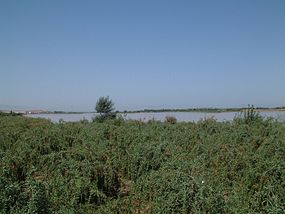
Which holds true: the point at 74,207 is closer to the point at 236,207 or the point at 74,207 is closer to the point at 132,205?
the point at 132,205

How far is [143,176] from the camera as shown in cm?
632

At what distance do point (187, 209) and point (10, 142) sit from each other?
19.1ft

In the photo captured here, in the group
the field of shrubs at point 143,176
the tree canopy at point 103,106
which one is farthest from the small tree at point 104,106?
the field of shrubs at point 143,176

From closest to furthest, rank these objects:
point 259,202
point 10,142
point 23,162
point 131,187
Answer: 1. point 259,202
2. point 131,187
3. point 23,162
4. point 10,142

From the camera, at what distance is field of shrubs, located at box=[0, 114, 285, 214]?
4680 millimetres

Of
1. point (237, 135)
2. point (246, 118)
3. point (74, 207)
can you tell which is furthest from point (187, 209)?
point (246, 118)

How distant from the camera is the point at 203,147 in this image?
8078 mm

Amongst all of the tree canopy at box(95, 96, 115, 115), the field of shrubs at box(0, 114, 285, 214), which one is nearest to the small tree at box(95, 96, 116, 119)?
the tree canopy at box(95, 96, 115, 115)

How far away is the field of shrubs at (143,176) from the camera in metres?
4.68

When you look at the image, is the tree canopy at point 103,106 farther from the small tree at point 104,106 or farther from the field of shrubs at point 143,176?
the field of shrubs at point 143,176

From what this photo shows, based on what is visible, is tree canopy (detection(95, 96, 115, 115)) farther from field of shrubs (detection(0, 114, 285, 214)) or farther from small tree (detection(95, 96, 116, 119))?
field of shrubs (detection(0, 114, 285, 214))

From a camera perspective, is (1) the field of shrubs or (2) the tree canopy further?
(2) the tree canopy

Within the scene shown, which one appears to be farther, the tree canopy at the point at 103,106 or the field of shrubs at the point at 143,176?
the tree canopy at the point at 103,106

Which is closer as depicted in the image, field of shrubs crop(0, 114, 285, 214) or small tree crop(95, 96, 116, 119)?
field of shrubs crop(0, 114, 285, 214)
